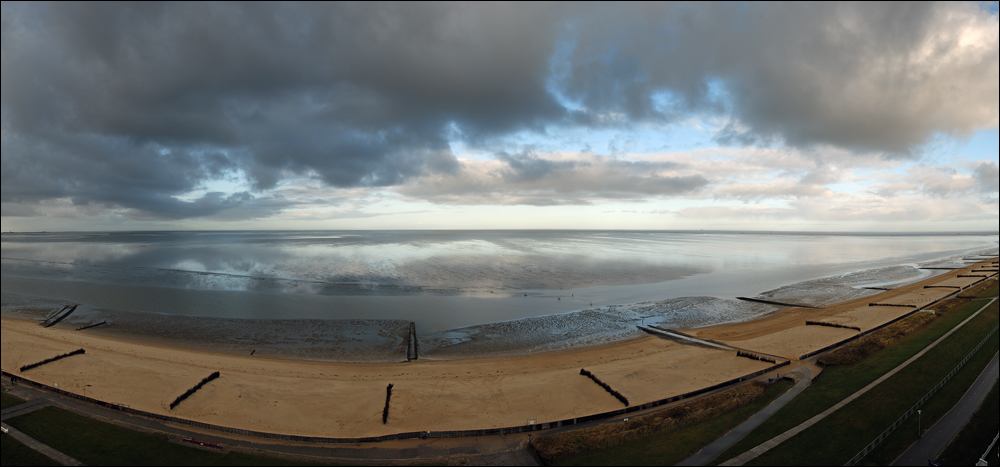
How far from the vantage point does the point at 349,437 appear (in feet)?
71.8

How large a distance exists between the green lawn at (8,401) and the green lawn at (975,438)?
172ft

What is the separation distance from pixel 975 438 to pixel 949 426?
110 centimetres

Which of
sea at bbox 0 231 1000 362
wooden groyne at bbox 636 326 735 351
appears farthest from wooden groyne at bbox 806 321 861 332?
wooden groyne at bbox 636 326 735 351

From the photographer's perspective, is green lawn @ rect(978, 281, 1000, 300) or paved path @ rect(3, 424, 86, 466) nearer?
paved path @ rect(3, 424, 86, 466)

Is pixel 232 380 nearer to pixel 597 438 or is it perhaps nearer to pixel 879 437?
pixel 597 438

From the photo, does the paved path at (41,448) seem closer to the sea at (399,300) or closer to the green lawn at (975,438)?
the sea at (399,300)

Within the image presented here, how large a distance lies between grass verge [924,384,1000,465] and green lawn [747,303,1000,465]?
1.20 metres

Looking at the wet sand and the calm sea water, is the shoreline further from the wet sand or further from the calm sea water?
the calm sea water

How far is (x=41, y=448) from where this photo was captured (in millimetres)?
19938

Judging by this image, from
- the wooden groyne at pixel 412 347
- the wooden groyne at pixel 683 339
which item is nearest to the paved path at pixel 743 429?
the wooden groyne at pixel 683 339

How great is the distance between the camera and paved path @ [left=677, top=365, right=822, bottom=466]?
20.2 m

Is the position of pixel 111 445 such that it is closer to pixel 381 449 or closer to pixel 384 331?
pixel 381 449

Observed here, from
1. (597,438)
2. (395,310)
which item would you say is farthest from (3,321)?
(597,438)

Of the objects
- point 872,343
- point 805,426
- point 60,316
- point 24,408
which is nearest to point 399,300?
point 24,408
